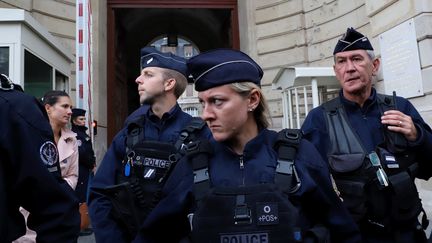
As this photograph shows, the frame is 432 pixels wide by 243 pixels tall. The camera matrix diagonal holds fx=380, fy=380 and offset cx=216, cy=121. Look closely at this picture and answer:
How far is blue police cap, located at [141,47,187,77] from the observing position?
2324 millimetres

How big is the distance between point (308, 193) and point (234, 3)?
26.7 ft

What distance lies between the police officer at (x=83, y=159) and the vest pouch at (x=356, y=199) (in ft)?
11.3

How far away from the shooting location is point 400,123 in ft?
6.14

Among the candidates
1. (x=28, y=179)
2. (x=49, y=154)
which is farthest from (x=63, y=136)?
(x=28, y=179)

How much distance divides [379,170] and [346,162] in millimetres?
157

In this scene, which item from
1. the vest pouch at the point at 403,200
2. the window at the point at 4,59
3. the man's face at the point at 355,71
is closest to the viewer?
the vest pouch at the point at 403,200

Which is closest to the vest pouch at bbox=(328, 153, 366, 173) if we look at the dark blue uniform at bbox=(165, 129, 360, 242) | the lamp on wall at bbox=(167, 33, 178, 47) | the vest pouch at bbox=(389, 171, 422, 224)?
the vest pouch at bbox=(389, 171, 422, 224)

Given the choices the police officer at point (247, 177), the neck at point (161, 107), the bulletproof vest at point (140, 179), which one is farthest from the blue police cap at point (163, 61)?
the police officer at point (247, 177)

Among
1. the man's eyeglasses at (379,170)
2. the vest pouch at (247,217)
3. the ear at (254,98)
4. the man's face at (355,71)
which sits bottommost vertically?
the vest pouch at (247,217)

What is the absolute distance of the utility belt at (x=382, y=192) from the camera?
1.83 m

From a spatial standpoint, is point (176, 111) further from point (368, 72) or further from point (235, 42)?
point (235, 42)

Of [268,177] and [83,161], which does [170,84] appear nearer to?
[268,177]

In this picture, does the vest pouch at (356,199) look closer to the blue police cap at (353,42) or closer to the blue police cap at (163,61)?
the blue police cap at (353,42)

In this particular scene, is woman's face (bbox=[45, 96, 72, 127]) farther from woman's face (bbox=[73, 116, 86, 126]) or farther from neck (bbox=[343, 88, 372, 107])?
neck (bbox=[343, 88, 372, 107])
